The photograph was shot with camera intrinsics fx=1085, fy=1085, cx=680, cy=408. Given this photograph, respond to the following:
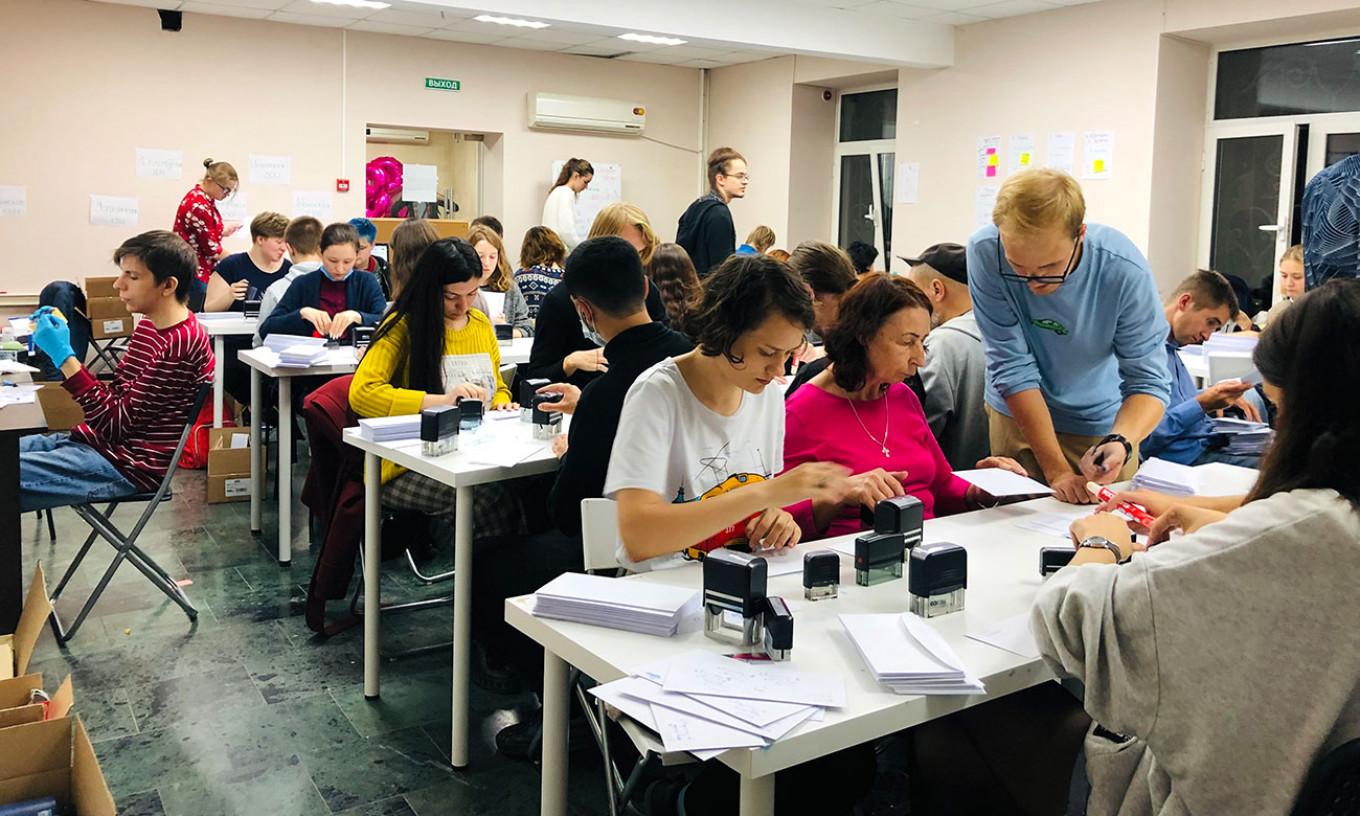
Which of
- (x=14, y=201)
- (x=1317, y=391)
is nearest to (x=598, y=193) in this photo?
(x=14, y=201)

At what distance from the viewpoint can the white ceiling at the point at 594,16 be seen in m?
7.30

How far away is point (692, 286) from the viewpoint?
3990 mm

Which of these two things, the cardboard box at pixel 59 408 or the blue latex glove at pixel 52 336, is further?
the blue latex glove at pixel 52 336

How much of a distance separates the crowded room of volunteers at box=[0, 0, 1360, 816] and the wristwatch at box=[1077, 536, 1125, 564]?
22 millimetres

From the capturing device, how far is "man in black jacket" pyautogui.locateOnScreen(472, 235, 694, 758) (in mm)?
2420

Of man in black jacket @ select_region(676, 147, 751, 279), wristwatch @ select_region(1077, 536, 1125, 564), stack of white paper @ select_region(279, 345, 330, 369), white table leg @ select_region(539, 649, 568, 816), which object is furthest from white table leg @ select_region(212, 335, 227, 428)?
wristwatch @ select_region(1077, 536, 1125, 564)

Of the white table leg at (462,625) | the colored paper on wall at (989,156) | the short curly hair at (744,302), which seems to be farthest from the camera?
the colored paper on wall at (989,156)

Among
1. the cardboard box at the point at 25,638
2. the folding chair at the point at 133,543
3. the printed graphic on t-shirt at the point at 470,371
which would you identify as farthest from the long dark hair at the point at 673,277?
the cardboard box at the point at 25,638

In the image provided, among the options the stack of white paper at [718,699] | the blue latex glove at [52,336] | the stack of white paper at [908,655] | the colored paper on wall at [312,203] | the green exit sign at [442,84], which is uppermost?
the green exit sign at [442,84]

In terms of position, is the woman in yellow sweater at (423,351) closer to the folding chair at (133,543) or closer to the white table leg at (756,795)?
the folding chair at (133,543)

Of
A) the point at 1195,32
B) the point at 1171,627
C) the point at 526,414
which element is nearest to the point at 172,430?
the point at 526,414

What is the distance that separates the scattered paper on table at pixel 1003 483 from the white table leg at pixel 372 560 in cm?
159

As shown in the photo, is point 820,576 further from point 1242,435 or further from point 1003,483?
point 1242,435

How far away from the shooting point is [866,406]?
8.23ft
